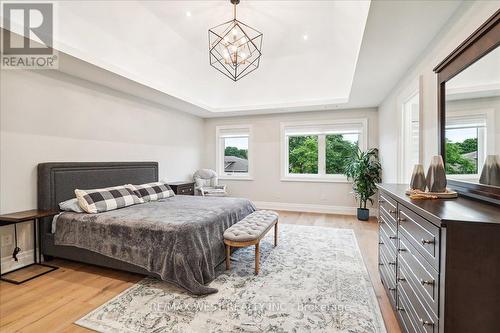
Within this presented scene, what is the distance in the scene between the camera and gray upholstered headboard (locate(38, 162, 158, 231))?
114 inches

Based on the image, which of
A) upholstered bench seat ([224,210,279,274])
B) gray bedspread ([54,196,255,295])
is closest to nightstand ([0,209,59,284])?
gray bedspread ([54,196,255,295])

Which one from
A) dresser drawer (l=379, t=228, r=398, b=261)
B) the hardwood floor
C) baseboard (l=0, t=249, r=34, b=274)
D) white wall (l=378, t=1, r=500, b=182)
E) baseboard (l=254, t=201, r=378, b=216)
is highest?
white wall (l=378, t=1, r=500, b=182)

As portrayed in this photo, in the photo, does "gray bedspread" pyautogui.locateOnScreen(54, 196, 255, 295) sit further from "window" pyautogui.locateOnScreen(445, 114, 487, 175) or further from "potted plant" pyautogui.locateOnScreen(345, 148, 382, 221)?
"potted plant" pyautogui.locateOnScreen(345, 148, 382, 221)

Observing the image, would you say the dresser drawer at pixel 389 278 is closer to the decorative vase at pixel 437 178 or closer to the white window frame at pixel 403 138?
the decorative vase at pixel 437 178

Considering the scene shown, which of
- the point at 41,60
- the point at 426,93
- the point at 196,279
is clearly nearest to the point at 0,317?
the point at 196,279

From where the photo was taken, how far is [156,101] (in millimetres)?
4676

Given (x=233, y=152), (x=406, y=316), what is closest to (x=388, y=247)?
(x=406, y=316)

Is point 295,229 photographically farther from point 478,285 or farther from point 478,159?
point 478,285

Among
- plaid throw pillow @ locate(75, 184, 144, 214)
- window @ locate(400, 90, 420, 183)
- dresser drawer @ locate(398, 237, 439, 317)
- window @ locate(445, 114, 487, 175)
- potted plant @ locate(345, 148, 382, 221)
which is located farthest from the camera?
potted plant @ locate(345, 148, 382, 221)

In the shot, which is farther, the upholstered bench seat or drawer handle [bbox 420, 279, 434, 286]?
the upholstered bench seat

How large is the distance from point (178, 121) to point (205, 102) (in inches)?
30.1

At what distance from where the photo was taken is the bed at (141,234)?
7.30 ft

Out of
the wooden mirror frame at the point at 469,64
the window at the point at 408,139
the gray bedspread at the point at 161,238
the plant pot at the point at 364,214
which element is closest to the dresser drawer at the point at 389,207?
the wooden mirror frame at the point at 469,64

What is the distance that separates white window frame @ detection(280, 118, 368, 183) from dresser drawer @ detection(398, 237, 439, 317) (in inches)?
155
